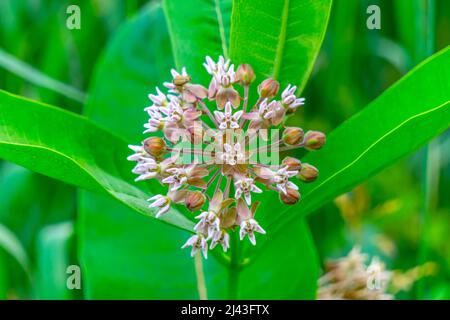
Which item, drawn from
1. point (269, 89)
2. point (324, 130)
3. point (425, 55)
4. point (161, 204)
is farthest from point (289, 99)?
point (324, 130)

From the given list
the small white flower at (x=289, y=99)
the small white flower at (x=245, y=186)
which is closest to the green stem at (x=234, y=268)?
the small white flower at (x=245, y=186)

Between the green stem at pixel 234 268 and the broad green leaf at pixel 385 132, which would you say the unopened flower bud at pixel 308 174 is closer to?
the broad green leaf at pixel 385 132

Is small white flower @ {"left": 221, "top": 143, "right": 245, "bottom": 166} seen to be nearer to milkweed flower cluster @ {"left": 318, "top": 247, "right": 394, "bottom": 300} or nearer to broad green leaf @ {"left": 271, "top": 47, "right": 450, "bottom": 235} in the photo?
broad green leaf @ {"left": 271, "top": 47, "right": 450, "bottom": 235}

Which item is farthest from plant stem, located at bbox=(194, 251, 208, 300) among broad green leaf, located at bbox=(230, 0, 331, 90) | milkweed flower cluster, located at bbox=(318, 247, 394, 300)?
broad green leaf, located at bbox=(230, 0, 331, 90)

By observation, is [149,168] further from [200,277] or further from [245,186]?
[200,277]

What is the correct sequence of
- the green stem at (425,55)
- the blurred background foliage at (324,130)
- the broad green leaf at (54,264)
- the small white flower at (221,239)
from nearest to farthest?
the small white flower at (221,239) → the green stem at (425,55) → the broad green leaf at (54,264) → the blurred background foliage at (324,130)

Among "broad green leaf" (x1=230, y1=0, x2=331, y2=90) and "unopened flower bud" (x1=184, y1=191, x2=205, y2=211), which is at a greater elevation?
"broad green leaf" (x1=230, y1=0, x2=331, y2=90)
